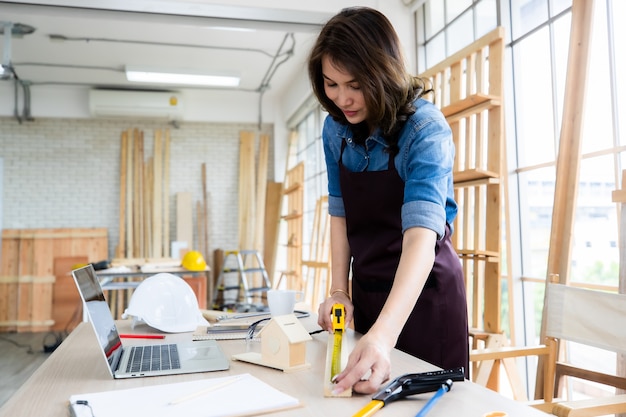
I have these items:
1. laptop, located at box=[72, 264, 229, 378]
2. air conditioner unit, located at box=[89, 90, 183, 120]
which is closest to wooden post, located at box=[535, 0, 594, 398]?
laptop, located at box=[72, 264, 229, 378]

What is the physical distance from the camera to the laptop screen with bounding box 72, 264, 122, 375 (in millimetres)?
1061

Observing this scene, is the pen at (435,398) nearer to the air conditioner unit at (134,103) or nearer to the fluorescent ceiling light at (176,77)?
the fluorescent ceiling light at (176,77)

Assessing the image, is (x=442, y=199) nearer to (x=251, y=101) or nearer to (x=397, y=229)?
(x=397, y=229)

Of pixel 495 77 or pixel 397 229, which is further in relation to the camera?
pixel 495 77

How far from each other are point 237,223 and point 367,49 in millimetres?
7349

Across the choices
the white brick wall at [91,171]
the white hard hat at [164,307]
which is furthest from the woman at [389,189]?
the white brick wall at [91,171]

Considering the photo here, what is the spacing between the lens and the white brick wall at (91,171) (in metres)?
7.72

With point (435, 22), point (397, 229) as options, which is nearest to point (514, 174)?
point (435, 22)

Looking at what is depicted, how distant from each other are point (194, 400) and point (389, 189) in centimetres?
72

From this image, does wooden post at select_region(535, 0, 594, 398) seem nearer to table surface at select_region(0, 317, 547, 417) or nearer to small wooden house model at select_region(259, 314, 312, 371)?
table surface at select_region(0, 317, 547, 417)

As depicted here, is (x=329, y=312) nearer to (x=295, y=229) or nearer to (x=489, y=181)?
(x=489, y=181)

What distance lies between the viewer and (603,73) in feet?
8.24

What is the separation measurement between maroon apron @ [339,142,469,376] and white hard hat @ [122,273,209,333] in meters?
0.58

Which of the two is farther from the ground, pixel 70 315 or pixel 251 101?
pixel 251 101
